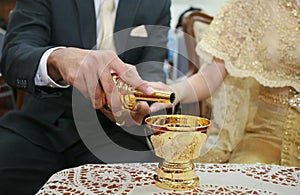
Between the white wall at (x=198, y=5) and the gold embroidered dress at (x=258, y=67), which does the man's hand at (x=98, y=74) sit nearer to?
the gold embroidered dress at (x=258, y=67)

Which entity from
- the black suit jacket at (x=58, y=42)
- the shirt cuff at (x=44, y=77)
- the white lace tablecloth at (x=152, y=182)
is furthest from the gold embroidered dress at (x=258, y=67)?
the shirt cuff at (x=44, y=77)

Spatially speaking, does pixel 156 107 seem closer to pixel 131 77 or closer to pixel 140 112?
pixel 140 112

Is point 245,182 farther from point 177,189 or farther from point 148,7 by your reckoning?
point 148,7

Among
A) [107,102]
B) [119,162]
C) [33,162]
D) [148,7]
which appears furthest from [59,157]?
[148,7]

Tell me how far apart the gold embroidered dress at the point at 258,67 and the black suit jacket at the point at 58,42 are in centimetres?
23

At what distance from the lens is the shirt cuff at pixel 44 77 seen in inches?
50.1

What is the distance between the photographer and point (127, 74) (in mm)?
1002

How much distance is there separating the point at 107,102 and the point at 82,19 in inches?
22.0

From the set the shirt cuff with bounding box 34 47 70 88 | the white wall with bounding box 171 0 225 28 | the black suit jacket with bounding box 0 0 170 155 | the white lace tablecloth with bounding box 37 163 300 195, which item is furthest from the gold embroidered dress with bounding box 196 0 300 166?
the white wall with bounding box 171 0 225 28

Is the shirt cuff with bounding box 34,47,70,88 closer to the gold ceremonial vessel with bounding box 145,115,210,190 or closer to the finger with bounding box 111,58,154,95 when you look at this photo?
the finger with bounding box 111,58,154,95

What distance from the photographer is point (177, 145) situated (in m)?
0.89

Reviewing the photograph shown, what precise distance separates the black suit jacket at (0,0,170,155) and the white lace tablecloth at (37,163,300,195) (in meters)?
0.41

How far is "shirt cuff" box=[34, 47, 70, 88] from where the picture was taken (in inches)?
50.1

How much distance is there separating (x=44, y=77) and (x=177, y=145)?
0.54 meters
